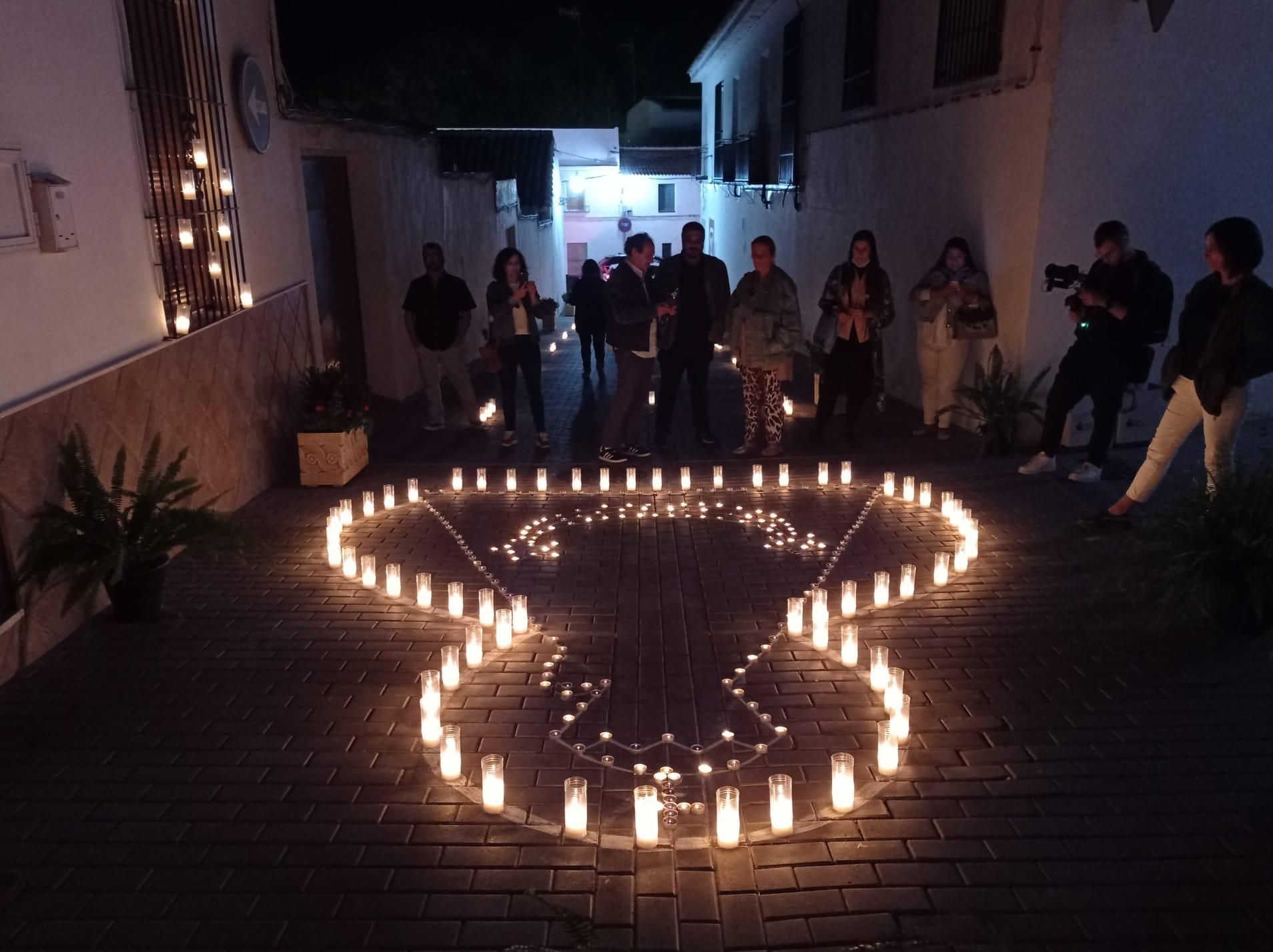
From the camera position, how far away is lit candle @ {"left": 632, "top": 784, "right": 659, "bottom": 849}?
351 centimetres

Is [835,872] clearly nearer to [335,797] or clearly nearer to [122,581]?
[335,797]

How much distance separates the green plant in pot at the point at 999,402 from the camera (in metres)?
8.48

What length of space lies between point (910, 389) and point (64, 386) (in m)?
8.37

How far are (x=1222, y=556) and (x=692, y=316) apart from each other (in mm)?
4873

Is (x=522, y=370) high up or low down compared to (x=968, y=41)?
down

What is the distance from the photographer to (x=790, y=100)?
16219mm

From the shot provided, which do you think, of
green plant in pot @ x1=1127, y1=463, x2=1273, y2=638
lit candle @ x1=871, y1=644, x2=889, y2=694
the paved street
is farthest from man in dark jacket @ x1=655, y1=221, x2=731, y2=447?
lit candle @ x1=871, y1=644, x2=889, y2=694

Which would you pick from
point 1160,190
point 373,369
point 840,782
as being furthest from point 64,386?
point 1160,190

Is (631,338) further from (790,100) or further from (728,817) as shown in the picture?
(790,100)

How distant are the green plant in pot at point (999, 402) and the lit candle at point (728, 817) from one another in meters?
5.79

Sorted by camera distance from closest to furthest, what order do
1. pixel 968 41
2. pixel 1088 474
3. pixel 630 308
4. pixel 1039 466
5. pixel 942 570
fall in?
pixel 942 570, pixel 1088 474, pixel 1039 466, pixel 630 308, pixel 968 41

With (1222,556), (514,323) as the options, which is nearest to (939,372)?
(514,323)

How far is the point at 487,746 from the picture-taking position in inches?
167

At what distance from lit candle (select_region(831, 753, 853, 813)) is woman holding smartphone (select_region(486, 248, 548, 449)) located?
18.4 feet
